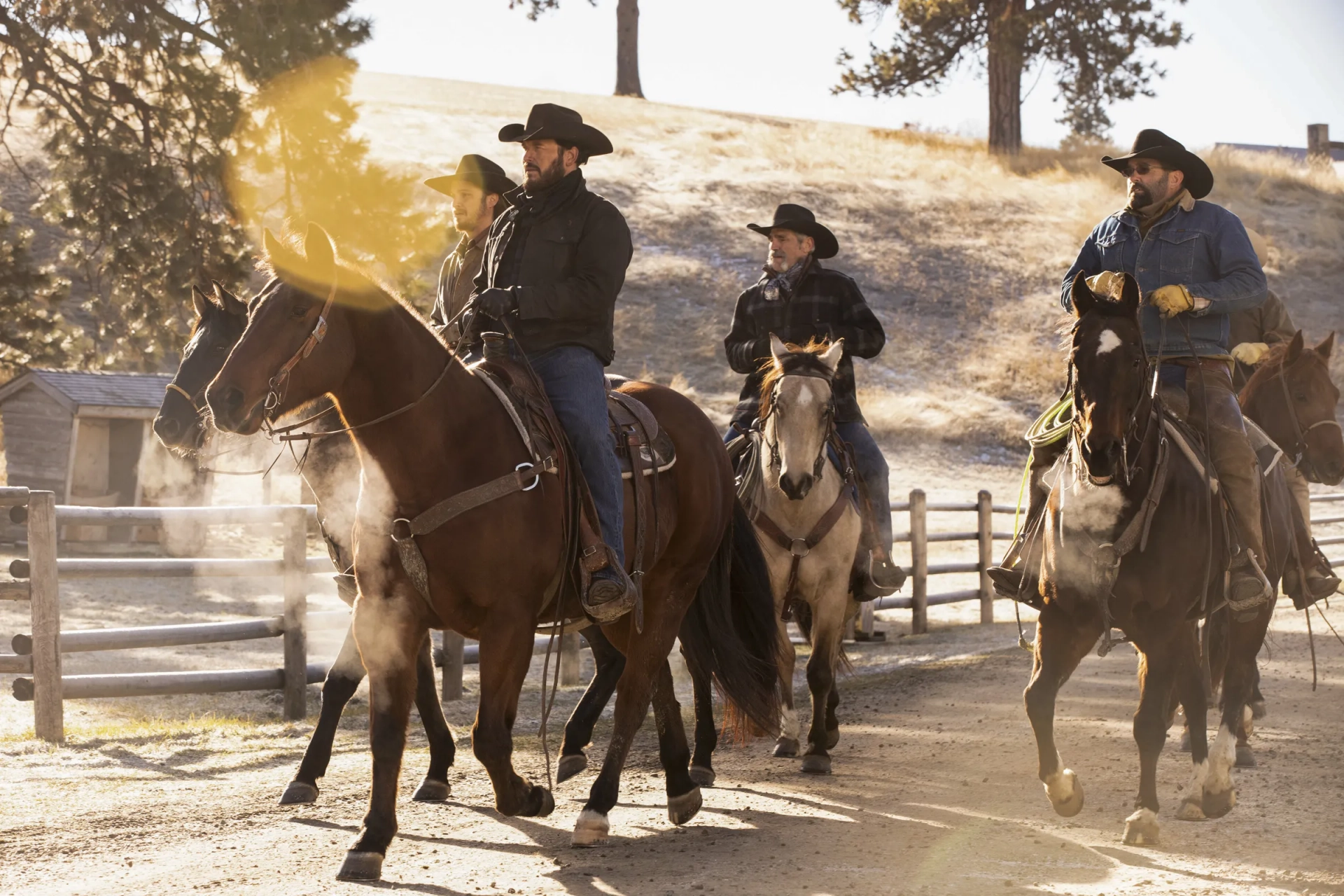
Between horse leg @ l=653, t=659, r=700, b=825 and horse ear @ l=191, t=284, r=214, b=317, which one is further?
horse ear @ l=191, t=284, r=214, b=317

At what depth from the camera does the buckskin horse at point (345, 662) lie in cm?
655

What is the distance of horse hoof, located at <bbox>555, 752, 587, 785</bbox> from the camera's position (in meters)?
6.77

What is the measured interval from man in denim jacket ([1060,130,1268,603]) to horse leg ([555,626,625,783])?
2907 millimetres

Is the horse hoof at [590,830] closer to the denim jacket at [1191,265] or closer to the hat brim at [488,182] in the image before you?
the denim jacket at [1191,265]

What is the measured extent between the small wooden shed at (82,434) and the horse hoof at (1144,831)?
634 inches

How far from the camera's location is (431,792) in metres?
6.66

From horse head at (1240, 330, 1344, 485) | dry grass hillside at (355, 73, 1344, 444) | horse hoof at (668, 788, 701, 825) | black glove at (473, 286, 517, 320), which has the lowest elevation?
horse hoof at (668, 788, 701, 825)

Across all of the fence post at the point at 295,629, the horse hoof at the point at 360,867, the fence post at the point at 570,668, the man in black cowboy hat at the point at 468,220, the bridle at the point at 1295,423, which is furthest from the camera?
the fence post at the point at 570,668

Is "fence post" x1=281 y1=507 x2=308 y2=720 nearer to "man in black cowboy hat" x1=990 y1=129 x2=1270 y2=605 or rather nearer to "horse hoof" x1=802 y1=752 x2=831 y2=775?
"horse hoof" x1=802 y1=752 x2=831 y2=775

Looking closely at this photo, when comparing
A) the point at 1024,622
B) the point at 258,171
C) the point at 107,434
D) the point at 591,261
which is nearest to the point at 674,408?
the point at 591,261

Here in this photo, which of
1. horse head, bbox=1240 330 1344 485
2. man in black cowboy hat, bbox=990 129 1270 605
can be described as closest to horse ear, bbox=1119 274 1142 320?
man in black cowboy hat, bbox=990 129 1270 605

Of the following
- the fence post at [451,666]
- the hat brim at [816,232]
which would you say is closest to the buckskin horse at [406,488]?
the hat brim at [816,232]

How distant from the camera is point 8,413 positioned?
19469 mm

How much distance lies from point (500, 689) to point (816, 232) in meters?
4.78
